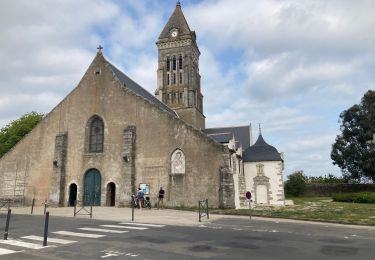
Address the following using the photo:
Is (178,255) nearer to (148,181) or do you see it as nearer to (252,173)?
(148,181)

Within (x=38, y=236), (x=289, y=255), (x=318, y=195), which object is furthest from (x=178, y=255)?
(x=318, y=195)

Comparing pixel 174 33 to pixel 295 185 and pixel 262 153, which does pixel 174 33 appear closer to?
pixel 295 185

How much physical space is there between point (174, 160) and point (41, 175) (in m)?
10.7

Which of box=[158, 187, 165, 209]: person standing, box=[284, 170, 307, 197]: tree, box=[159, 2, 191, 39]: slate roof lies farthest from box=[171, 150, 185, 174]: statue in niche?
box=[159, 2, 191, 39]: slate roof

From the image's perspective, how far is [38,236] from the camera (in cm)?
1075

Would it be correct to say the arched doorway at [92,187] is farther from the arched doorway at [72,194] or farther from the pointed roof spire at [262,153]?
the pointed roof spire at [262,153]

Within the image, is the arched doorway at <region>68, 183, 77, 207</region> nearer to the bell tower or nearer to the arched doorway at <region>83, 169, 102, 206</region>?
the arched doorway at <region>83, 169, 102, 206</region>

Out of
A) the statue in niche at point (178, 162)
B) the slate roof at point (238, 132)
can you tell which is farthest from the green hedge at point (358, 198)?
the statue in niche at point (178, 162)

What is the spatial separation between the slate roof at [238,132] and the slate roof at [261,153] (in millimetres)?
7645

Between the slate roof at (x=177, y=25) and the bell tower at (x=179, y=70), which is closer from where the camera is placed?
the bell tower at (x=179, y=70)

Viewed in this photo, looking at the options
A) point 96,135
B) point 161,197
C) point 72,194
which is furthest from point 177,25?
point 161,197

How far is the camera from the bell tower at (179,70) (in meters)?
46.9

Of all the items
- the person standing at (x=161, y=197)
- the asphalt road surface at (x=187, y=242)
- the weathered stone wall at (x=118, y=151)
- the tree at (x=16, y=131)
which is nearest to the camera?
the asphalt road surface at (x=187, y=242)

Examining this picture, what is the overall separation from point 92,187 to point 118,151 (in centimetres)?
324
